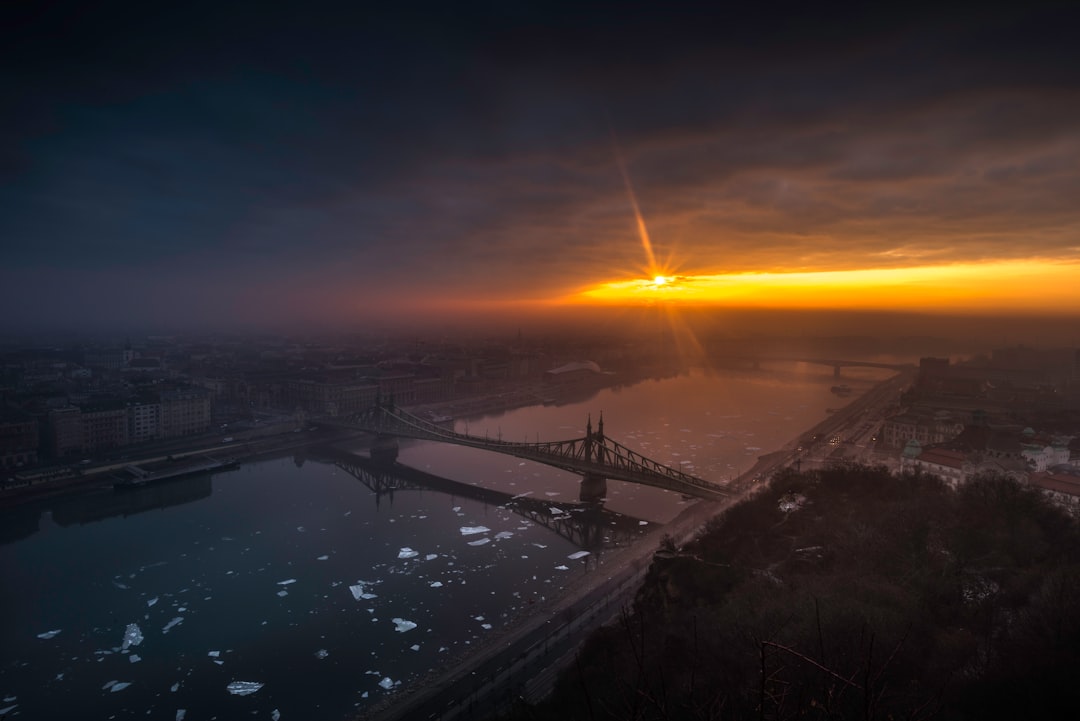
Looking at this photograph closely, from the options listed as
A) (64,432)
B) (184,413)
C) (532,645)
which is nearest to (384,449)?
(184,413)

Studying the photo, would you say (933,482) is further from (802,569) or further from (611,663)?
(611,663)

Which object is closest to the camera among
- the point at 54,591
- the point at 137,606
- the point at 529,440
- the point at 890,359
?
the point at 137,606

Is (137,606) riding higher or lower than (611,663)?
lower

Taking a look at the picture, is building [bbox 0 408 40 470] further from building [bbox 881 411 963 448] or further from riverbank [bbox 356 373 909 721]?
building [bbox 881 411 963 448]

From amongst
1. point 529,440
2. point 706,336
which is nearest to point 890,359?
point 706,336

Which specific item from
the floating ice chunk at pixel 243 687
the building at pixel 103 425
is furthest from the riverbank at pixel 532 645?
the building at pixel 103 425

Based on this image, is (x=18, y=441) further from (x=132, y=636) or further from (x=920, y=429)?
(x=920, y=429)

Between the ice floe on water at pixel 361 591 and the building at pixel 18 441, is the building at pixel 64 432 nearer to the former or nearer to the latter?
the building at pixel 18 441
